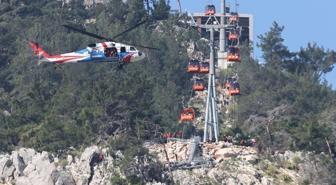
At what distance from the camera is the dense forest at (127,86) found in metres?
135

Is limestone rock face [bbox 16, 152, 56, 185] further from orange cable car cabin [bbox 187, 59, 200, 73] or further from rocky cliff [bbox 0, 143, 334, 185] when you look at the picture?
orange cable car cabin [bbox 187, 59, 200, 73]

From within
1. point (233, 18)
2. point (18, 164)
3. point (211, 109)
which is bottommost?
point (18, 164)

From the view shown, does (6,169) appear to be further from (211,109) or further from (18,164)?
(211,109)

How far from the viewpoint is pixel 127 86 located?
460ft

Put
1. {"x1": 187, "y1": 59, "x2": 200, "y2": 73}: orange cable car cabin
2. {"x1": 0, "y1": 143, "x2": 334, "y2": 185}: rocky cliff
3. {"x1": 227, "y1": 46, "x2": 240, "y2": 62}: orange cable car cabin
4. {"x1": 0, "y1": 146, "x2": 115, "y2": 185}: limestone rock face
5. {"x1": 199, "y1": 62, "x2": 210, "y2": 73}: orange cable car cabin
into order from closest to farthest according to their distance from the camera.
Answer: {"x1": 0, "y1": 146, "x2": 115, "y2": 185}: limestone rock face
{"x1": 0, "y1": 143, "x2": 334, "y2": 185}: rocky cliff
{"x1": 227, "y1": 46, "x2": 240, "y2": 62}: orange cable car cabin
{"x1": 187, "y1": 59, "x2": 200, "y2": 73}: orange cable car cabin
{"x1": 199, "y1": 62, "x2": 210, "y2": 73}: orange cable car cabin

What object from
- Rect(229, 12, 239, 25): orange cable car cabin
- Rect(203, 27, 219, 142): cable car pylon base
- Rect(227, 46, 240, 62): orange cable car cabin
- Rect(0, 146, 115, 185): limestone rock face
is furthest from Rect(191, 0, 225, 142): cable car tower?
Rect(229, 12, 239, 25): orange cable car cabin

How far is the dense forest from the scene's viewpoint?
444 feet

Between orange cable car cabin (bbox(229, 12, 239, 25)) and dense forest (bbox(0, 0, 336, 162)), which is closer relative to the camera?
dense forest (bbox(0, 0, 336, 162))

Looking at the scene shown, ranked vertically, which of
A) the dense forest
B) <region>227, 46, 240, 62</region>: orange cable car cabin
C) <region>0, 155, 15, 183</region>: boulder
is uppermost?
<region>227, 46, 240, 62</region>: orange cable car cabin

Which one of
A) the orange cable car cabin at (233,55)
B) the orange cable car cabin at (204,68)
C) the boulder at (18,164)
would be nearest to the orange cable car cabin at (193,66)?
the orange cable car cabin at (204,68)

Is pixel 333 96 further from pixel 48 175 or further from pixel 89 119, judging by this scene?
pixel 48 175

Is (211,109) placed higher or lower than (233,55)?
lower

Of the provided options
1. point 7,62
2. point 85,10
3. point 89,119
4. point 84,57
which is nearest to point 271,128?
point 89,119

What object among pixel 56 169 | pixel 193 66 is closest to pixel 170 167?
pixel 56 169
